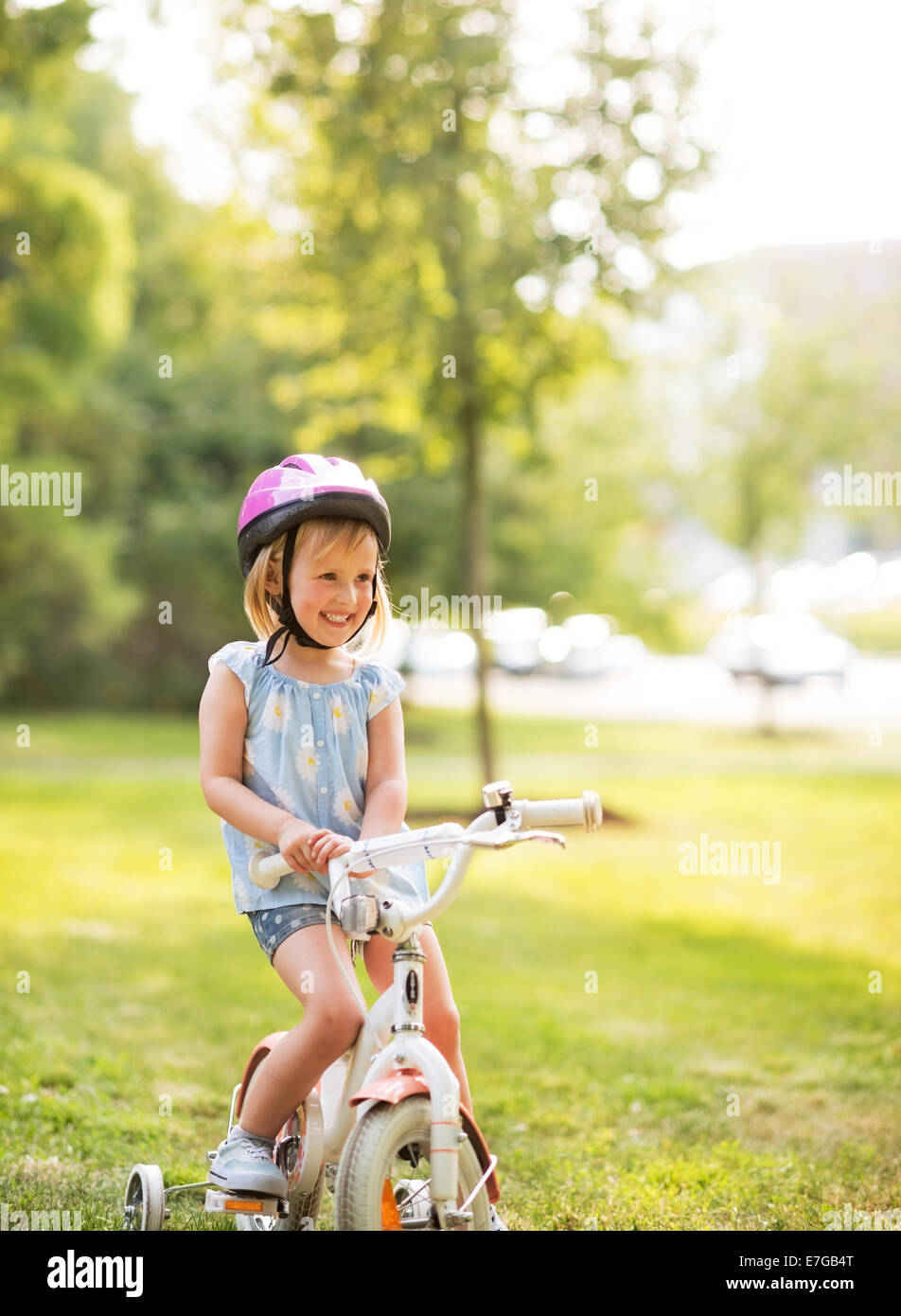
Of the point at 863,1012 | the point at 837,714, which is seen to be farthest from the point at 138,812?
the point at 837,714

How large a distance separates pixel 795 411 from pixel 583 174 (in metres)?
8.20

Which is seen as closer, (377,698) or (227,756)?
(227,756)

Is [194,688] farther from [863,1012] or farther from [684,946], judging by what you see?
[863,1012]

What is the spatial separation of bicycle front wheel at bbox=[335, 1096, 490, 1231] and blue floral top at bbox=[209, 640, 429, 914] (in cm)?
53

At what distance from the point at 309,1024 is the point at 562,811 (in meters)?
0.75

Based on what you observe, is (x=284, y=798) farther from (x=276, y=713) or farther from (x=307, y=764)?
(x=276, y=713)

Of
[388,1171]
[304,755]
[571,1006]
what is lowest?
[571,1006]

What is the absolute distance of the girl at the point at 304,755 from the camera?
309cm

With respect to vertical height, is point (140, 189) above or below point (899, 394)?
above

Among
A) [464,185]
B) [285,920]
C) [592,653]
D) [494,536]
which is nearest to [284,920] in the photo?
[285,920]

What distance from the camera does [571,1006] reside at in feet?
22.9

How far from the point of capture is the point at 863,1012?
265 inches

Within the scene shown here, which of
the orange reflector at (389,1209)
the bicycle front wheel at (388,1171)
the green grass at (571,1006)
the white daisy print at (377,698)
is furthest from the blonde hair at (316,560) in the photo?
the green grass at (571,1006)

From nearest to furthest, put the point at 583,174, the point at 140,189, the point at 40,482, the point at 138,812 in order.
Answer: the point at 583,174, the point at 138,812, the point at 40,482, the point at 140,189
